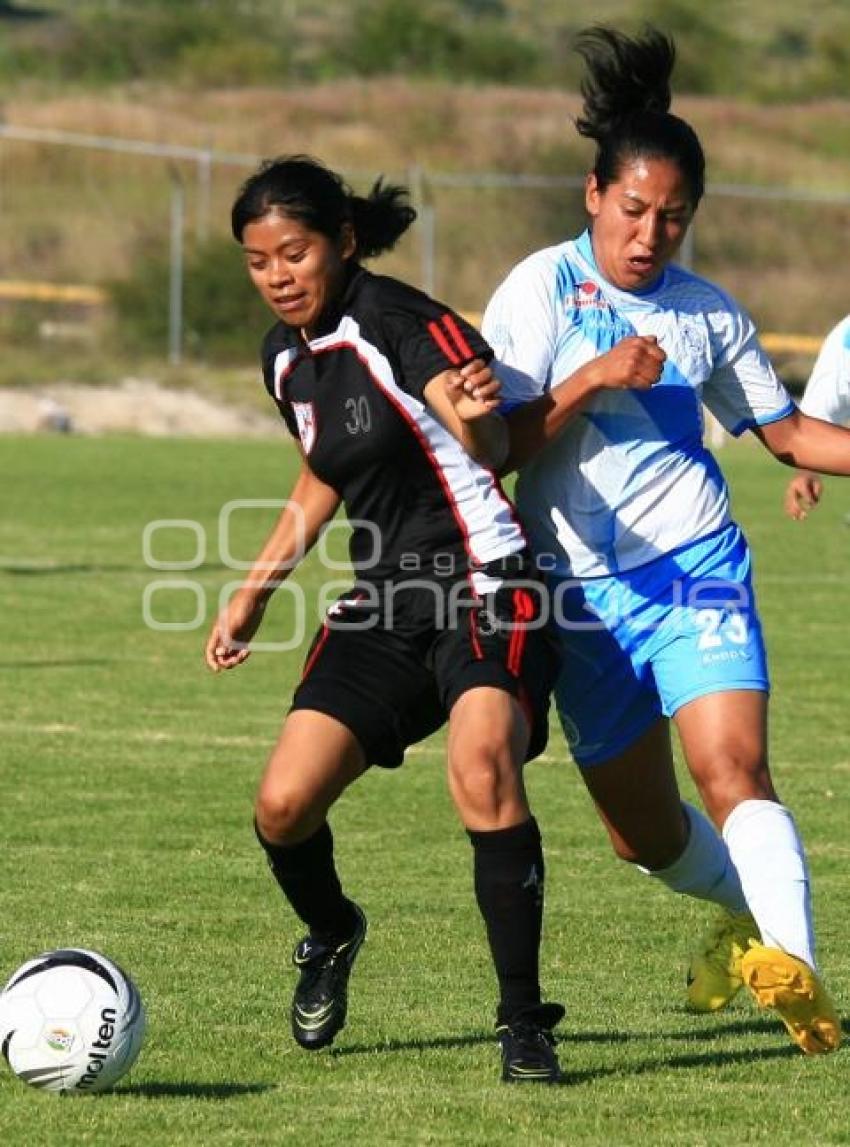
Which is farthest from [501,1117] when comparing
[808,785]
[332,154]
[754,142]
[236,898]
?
[754,142]

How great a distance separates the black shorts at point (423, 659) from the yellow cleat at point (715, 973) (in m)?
1.00

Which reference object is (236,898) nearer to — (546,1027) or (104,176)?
(546,1027)

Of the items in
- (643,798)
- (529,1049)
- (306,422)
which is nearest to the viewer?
(529,1049)

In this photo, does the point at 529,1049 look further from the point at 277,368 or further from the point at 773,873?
the point at 277,368

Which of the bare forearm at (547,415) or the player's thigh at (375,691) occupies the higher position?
the bare forearm at (547,415)

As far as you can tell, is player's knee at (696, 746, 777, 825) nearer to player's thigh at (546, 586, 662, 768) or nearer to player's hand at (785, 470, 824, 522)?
player's thigh at (546, 586, 662, 768)

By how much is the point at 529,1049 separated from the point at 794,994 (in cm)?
55

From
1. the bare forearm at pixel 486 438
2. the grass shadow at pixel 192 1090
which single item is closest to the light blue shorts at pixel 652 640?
the bare forearm at pixel 486 438

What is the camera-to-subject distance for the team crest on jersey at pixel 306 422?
5480 mm

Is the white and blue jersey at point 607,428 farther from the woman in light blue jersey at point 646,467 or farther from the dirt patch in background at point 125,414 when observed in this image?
A: the dirt patch in background at point 125,414

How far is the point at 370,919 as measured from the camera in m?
7.13

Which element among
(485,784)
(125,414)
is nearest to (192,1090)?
(485,784)

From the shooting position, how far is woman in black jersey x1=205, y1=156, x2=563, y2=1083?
5.21m

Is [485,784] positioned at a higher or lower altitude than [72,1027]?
higher
